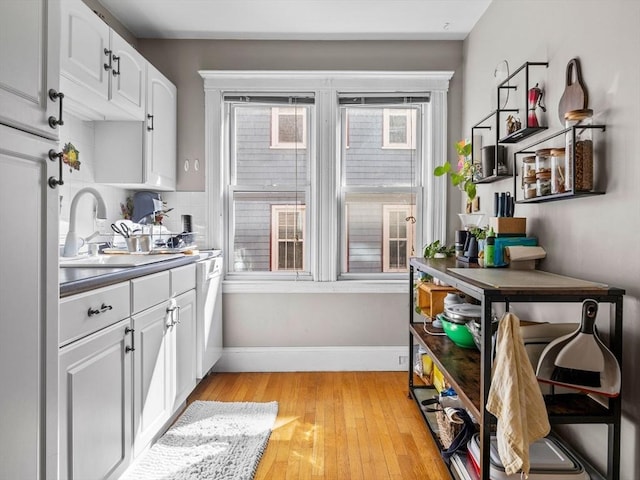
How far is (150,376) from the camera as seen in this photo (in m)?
1.96

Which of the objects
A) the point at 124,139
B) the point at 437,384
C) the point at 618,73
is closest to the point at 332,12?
the point at 124,139

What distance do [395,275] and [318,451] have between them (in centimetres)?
157

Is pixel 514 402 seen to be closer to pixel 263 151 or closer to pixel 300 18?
pixel 263 151

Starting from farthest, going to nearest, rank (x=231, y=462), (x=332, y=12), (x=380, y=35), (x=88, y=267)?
(x=380, y=35) → (x=332, y=12) → (x=231, y=462) → (x=88, y=267)

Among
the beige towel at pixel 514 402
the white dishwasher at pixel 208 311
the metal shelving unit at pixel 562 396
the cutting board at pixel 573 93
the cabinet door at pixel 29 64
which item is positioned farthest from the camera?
the white dishwasher at pixel 208 311

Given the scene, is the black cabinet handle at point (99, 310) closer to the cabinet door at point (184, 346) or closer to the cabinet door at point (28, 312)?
the cabinet door at point (28, 312)

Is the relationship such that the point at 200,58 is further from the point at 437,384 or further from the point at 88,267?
the point at 437,384

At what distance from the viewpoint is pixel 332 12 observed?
2803mm

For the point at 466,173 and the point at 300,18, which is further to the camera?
the point at 300,18

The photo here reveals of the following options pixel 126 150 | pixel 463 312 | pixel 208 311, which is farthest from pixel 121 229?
pixel 463 312

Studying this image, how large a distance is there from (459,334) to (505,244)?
1.80 ft

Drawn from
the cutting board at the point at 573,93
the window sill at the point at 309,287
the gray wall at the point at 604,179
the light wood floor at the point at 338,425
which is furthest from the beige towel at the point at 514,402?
the window sill at the point at 309,287

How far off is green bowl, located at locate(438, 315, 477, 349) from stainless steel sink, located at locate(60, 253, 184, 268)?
1.61 m

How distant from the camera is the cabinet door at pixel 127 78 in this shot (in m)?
2.28
